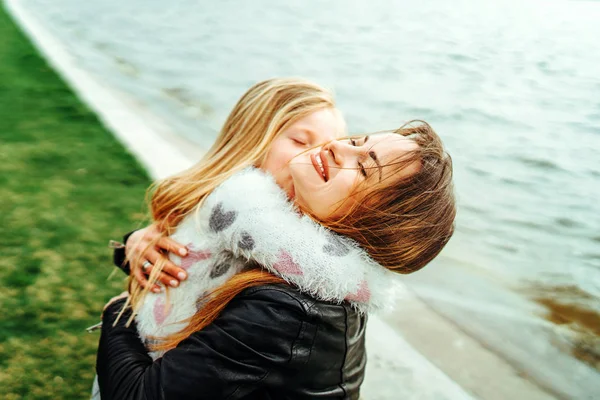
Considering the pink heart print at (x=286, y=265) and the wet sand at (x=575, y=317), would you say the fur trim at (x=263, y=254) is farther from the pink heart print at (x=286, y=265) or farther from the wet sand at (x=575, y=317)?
the wet sand at (x=575, y=317)

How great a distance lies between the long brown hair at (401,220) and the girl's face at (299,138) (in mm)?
417

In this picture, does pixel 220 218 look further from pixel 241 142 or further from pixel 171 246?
pixel 241 142

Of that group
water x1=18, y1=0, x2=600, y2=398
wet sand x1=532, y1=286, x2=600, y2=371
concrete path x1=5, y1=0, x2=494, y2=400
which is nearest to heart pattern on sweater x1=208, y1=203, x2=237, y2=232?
concrete path x1=5, y1=0, x2=494, y2=400

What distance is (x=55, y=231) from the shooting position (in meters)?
2.91

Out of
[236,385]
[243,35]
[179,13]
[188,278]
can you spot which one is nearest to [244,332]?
[236,385]

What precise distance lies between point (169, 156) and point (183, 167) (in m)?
0.28

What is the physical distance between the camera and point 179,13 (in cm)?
1097

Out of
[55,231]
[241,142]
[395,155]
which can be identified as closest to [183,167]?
[55,231]

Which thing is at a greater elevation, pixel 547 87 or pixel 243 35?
pixel 547 87

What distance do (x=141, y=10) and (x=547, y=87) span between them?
32.4 ft

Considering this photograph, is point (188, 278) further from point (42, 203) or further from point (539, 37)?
point (539, 37)

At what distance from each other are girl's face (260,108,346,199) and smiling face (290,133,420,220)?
0.78ft

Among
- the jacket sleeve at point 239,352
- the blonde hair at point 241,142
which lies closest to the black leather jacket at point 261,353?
the jacket sleeve at point 239,352

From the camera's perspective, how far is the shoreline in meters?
2.08
